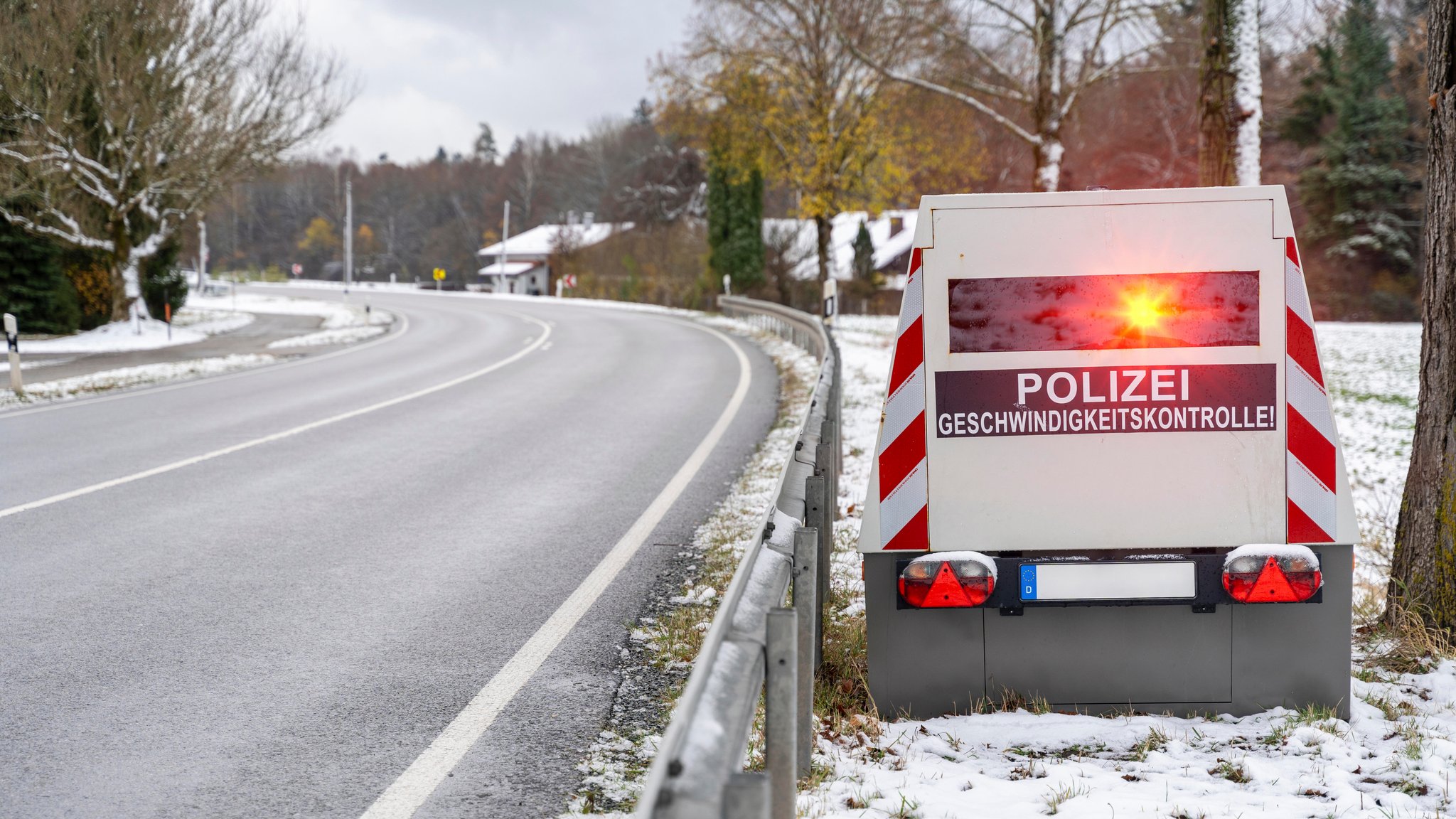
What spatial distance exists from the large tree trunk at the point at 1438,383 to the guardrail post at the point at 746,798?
396cm

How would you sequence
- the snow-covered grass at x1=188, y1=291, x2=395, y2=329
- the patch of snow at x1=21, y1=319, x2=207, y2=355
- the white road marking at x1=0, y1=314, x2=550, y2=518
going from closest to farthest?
the white road marking at x1=0, y1=314, x2=550, y2=518, the patch of snow at x1=21, y1=319, x2=207, y2=355, the snow-covered grass at x1=188, y1=291, x2=395, y2=329

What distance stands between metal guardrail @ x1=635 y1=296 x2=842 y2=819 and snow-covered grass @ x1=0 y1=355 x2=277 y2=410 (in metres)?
14.0

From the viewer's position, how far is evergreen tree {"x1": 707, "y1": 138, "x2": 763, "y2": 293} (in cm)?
4166

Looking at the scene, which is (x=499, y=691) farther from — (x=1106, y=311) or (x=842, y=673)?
(x=1106, y=311)

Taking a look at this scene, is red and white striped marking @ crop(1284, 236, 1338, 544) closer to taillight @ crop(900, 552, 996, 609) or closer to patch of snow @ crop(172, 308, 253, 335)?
taillight @ crop(900, 552, 996, 609)

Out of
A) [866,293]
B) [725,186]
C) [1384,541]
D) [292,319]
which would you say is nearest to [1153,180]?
[866,293]

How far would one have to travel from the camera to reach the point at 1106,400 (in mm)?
4090

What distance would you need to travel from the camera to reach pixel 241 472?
9.69 metres

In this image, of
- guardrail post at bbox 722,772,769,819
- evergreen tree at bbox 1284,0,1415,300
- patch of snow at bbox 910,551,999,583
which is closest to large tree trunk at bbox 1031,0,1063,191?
patch of snow at bbox 910,551,999,583

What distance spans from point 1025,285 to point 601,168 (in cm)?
10257

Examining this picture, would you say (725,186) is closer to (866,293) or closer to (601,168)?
(866,293)

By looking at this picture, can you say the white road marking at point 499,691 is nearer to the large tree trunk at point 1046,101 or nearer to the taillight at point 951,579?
the taillight at point 951,579

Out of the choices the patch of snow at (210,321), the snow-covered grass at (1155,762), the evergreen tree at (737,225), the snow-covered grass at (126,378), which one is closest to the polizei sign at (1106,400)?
the snow-covered grass at (1155,762)

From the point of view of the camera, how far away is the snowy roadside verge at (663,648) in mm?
3816
